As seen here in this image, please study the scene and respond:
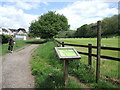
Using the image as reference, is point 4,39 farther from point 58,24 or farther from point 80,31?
point 80,31

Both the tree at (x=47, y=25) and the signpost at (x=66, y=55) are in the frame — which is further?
the tree at (x=47, y=25)

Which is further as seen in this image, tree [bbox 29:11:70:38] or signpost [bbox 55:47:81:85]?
tree [bbox 29:11:70:38]

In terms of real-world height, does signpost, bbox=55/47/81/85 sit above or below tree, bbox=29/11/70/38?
below

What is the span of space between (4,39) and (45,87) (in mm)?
28483

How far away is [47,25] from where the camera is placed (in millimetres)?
38250

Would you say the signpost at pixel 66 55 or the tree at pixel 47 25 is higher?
the tree at pixel 47 25

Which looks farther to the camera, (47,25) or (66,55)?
(47,25)

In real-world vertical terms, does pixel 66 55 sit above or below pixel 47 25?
below

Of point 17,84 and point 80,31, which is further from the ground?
point 80,31

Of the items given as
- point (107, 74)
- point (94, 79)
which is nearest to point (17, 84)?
A: point (94, 79)

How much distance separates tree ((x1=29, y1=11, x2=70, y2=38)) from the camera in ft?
124

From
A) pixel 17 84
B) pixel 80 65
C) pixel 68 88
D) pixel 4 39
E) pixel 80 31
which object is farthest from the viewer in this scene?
pixel 80 31

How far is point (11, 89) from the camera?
4.13 metres

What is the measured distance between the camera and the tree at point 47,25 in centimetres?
3767
